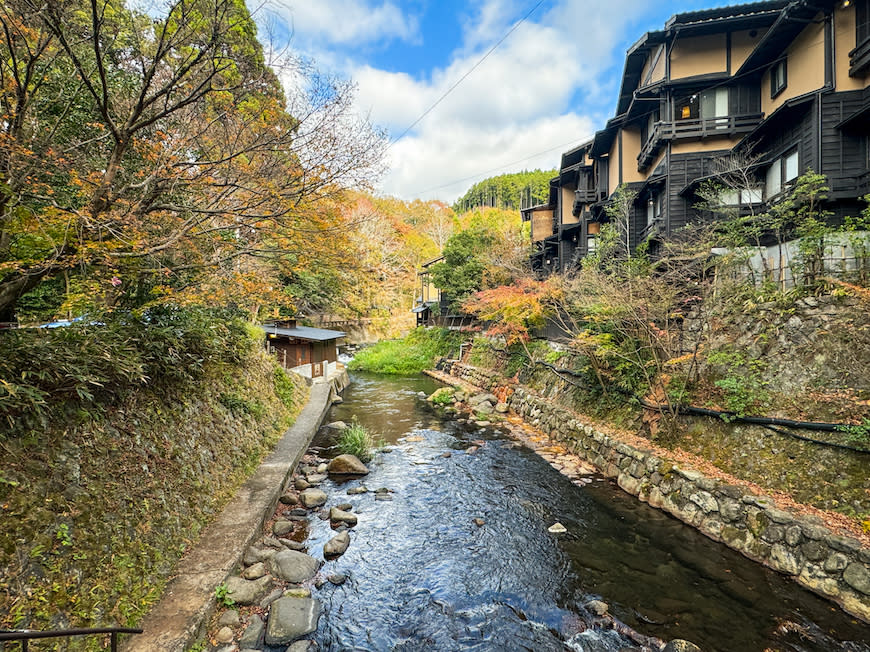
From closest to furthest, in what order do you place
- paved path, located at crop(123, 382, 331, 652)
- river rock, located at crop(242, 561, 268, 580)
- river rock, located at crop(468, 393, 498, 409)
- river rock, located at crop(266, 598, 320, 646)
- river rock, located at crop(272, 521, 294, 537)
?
paved path, located at crop(123, 382, 331, 652)
river rock, located at crop(266, 598, 320, 646)
river rock, located at crop(242, 561, 268, 580)
river rock, located at crop(272, 521, 294, 537)
river rock, located at crop(468, 393, 498, 409)

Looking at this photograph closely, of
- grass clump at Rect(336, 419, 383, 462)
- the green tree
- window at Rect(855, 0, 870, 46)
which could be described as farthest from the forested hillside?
grass clump at Rect(336, 419, 383, 462)

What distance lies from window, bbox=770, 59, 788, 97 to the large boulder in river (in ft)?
57.7

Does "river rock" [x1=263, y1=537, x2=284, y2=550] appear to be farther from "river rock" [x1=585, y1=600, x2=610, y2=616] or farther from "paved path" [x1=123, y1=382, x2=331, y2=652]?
"river rock" [x1=585, y1=600, x2=610, y2=616]

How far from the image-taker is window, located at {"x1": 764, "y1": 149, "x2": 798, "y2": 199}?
11812mm

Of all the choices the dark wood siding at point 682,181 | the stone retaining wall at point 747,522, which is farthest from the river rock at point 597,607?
the dark wood siding at point 682,181

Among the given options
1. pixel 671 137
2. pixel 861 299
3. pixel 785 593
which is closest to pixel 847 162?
pixel 671 137

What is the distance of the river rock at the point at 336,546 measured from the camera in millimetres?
6637

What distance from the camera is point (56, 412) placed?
4074mm

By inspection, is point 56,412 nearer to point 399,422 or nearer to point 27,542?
point 27,542

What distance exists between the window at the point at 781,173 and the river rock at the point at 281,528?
1599 cm

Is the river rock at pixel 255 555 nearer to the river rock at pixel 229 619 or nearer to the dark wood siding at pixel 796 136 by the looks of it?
the river rock at pixel 229 619

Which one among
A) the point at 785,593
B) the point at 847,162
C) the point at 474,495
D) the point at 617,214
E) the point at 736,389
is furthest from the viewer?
the point at 617,214

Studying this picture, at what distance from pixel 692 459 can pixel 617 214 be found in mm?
11988

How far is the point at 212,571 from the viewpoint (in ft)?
16.2
